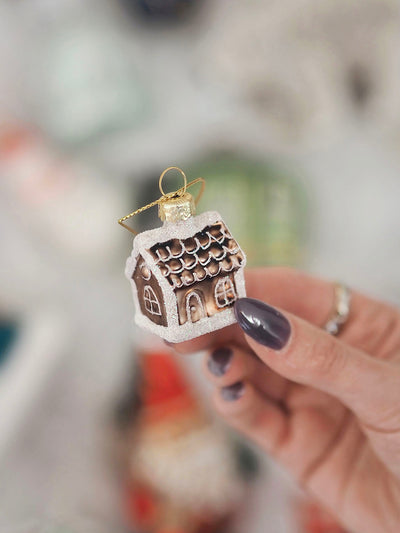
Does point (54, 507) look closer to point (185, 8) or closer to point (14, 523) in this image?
point (14, 523)

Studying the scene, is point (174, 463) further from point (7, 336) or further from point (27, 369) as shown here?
point (7, 336)

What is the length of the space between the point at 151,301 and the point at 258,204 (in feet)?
2.58

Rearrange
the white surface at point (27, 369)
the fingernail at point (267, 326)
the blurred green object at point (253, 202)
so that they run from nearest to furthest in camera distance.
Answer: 1. the fingernail at point (267, 326)
2. the white surface at point (27, 369)
3. the blurred green object at point (253, 202)

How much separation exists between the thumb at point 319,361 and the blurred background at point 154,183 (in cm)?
69

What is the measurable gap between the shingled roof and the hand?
126mm

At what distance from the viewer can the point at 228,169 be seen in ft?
4.28

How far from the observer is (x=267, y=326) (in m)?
0.51

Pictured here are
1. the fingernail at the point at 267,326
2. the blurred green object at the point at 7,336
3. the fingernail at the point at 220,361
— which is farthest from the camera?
the blurred green object at the point at 7,336

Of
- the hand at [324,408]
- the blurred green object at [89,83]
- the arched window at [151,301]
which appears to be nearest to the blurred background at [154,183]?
the blurred green object at [89,83]

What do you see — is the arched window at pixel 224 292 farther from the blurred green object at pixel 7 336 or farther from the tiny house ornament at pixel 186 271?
the blurred green object at pixel 7 336

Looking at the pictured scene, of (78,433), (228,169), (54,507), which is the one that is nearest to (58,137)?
(228,169)

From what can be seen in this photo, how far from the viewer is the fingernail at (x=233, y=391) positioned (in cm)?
69

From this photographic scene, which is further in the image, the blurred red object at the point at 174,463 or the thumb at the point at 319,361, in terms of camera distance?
the blurred red object at the point at 174,463

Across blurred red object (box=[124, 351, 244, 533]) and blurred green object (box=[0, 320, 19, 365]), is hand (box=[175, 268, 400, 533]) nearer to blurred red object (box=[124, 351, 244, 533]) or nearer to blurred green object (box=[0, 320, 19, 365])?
blurred red object (box=[124, 351, 244, 533])
